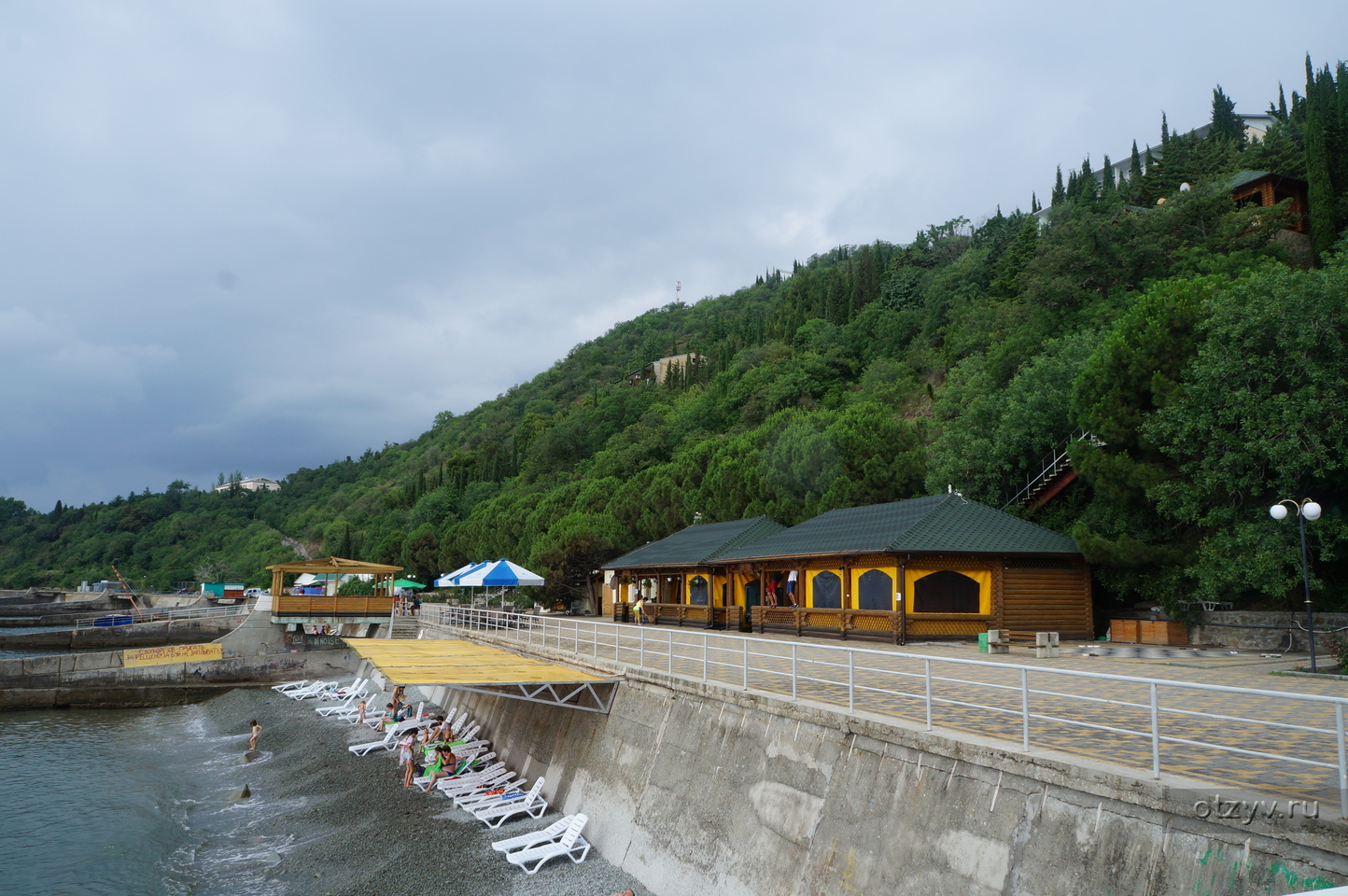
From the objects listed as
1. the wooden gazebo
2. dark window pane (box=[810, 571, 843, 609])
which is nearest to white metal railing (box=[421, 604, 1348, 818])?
dark window pane (box=[810, 571, 843, 609])

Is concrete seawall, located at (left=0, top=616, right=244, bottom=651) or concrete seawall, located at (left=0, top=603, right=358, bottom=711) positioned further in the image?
concrete seawall, located at (left=0, top=616, right=244, bottom=651)

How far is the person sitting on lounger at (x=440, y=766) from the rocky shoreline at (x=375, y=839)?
37 cm

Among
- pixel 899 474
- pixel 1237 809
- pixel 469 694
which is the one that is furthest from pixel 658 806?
pixel 899 474

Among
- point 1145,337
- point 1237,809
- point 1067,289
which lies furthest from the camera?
point 1067,289

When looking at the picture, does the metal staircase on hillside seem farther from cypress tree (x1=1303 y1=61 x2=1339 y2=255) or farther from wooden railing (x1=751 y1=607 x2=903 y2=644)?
cypress tree (x1=1303 y1=61 x2=1339 y2=255)

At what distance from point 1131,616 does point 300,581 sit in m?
53.2

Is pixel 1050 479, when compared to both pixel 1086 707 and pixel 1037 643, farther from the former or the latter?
pixel 1086 707

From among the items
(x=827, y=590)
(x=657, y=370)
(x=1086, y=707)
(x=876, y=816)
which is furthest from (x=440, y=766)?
(x=657, y=370)

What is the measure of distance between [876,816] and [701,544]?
23892mm

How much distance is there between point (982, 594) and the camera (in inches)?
805

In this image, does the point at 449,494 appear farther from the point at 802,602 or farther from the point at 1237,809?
the point at 1237,809

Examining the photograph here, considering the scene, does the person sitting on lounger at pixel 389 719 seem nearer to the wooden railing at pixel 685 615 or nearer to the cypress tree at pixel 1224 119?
the wooden railing at pixel 685 615

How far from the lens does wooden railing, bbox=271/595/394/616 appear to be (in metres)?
33.9

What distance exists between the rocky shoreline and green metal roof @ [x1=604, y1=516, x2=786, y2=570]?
1284 cm
